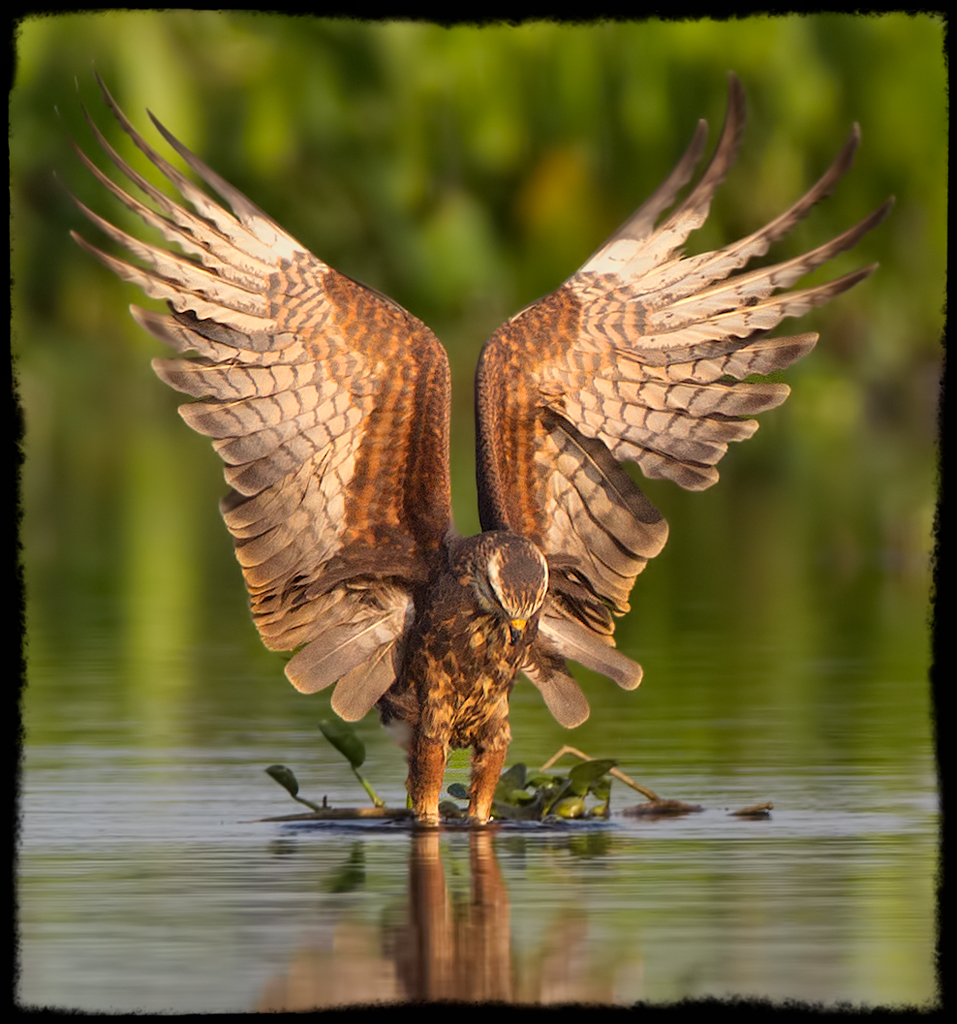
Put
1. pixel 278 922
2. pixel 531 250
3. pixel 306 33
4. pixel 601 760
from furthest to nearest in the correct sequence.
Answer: pixel 531 250 < pixel 306 33 < pixel 601 760 < pixel 278 922

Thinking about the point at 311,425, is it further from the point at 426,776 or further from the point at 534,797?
the point at 534,797

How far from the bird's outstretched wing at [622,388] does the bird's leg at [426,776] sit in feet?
2.27

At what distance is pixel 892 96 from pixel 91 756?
1117 centimetres

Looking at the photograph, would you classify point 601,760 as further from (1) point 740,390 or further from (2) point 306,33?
(2) point 306,33

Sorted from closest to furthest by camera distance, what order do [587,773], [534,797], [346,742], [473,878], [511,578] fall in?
1. [473,878]
2. [511,578]
3. [587,773]
4. [534,797]
5. [346,742]

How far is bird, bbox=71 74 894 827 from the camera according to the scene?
8.92m

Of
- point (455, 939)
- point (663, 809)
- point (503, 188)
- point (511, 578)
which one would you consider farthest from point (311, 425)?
point (503, 188)

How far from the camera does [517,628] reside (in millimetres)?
8797

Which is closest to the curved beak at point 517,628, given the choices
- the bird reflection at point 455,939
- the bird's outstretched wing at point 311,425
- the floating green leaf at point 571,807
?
the bird's outstretched wing at point 311,425

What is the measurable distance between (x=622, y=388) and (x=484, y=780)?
156 cm

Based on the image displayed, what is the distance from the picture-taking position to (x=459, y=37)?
67.1ft

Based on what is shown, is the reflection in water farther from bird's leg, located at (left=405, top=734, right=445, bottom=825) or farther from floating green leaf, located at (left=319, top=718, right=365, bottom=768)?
floating green leaf, located at (left=319, top=718, right=365, bottom=768)

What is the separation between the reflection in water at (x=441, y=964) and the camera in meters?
6.37

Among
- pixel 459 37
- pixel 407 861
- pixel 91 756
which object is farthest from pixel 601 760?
pixel 459 37
